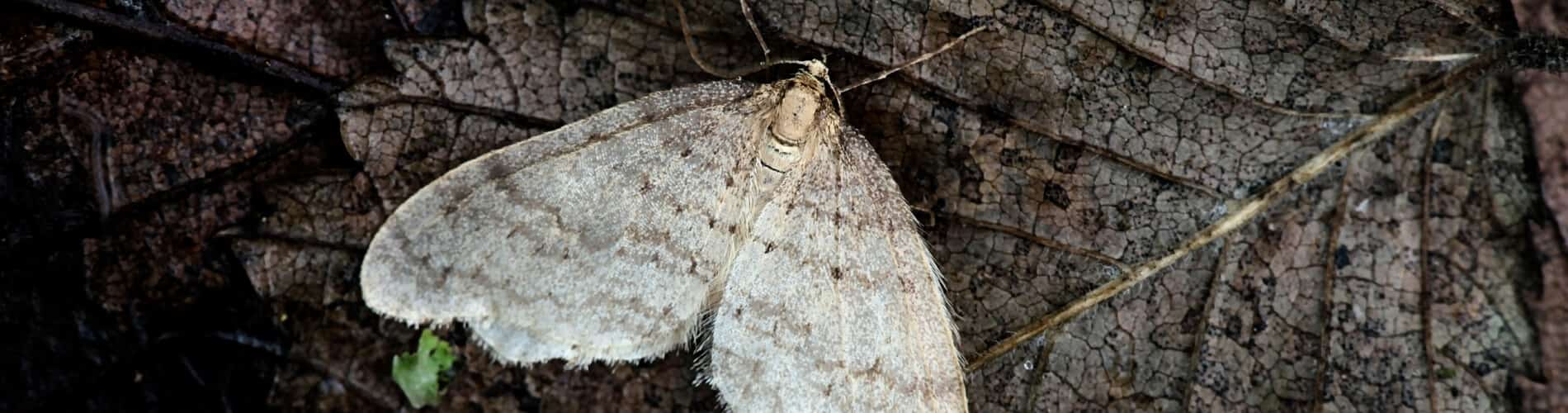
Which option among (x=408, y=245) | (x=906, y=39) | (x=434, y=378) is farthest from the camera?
(x=434, y=378)

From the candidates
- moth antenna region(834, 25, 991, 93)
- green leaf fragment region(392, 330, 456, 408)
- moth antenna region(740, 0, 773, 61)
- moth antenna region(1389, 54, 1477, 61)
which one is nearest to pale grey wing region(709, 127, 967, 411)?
moth antenna region(834, 25, 991, 93)

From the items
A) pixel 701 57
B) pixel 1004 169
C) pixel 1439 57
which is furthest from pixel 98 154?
pixel 1439 57

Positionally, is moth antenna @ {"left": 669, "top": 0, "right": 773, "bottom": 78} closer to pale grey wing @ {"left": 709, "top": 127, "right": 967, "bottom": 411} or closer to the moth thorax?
the moth thorax

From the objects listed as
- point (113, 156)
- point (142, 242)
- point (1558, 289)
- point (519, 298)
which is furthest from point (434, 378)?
point (1558, 289)

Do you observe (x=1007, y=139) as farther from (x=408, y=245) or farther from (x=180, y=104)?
(x=180, y=104)

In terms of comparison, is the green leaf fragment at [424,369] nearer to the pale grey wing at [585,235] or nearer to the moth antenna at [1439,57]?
the pale grey wing at [585,235]

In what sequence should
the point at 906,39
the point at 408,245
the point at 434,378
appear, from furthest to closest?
1. the point at 434,378
2. the point at 906,39
3. the point at 408,245
